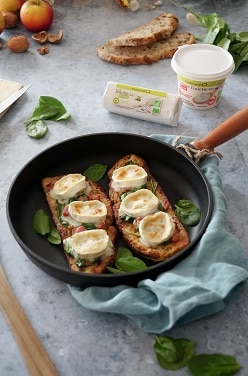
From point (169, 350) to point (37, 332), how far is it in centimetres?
29

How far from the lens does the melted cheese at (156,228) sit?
124 cm

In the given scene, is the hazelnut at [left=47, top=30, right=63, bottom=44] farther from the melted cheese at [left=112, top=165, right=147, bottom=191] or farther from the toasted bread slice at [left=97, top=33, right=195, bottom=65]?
the melted cheese at [left=112, top=165, right=147, bottom=191]

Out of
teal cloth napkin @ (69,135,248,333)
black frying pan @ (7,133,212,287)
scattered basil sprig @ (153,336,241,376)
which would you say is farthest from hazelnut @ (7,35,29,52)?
scattered basil sprig @ (153,336,241,376)

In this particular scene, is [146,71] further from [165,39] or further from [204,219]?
[204,219]

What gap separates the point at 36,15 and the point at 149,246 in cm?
135

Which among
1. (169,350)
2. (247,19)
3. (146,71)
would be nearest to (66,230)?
(169,350)

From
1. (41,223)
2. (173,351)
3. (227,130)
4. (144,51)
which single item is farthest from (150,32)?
(173,351)

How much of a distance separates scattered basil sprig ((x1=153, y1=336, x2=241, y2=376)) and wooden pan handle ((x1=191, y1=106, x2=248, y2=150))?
0.58 meters

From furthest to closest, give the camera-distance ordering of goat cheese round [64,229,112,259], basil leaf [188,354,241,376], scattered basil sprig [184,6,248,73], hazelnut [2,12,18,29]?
hazelnut [2,12,18,29]
scattered basil sprig [184,6,248,73]
goat cheese round [64,229,112,259]
basil leaf [188,354,241,376]

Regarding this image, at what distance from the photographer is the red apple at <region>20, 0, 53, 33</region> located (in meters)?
2.20

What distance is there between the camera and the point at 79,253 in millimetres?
1200

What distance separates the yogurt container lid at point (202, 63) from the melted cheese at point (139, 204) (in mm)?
543

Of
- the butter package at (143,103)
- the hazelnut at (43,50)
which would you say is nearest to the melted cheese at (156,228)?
the butter package at (143,103)

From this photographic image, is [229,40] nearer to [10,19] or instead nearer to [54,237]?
[10,19]
